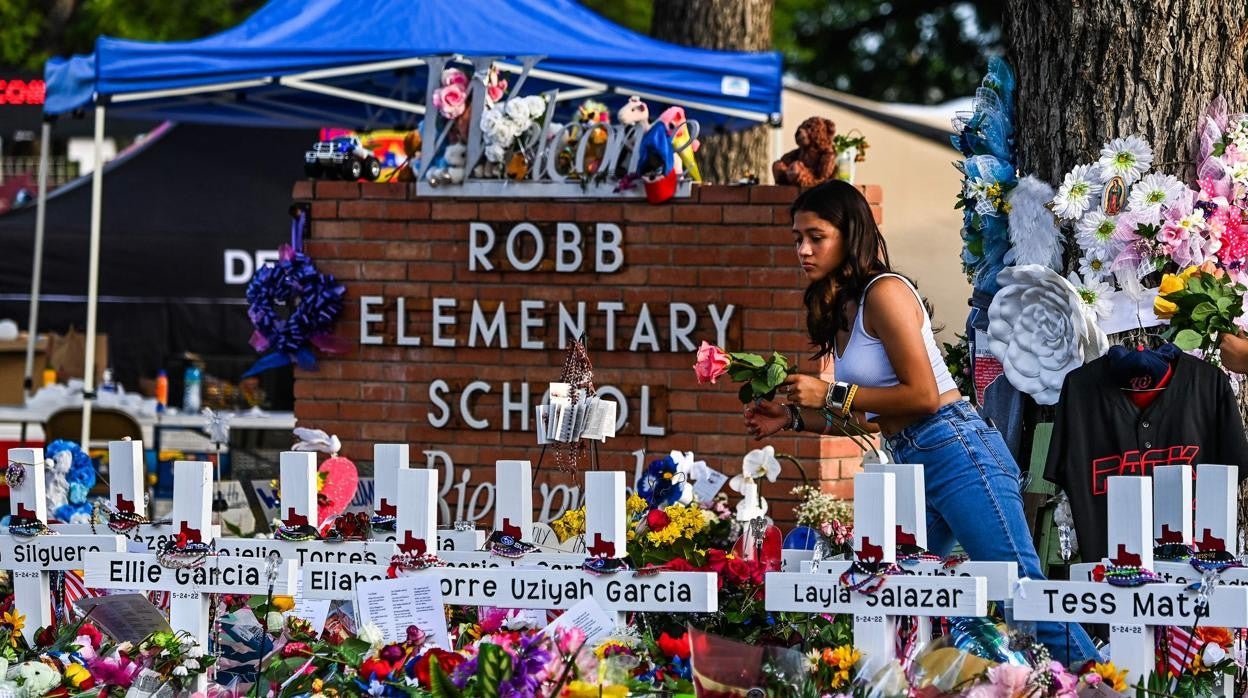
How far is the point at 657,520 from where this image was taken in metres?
4.98

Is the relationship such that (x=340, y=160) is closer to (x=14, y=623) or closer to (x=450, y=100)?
(x=450, y=100)

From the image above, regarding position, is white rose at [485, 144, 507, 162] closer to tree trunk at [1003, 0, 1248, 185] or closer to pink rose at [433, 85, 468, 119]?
pink rose at [433, 85, 468, 119]

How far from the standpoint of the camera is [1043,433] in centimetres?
496

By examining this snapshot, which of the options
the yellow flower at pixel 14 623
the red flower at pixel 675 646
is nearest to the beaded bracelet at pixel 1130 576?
the red flower at pixel 675 646

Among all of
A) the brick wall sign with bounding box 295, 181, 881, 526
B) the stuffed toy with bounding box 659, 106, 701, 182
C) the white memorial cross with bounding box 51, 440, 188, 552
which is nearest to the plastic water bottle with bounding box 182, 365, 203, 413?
the brick wall sign with bounding box 295, 181, 881, 526

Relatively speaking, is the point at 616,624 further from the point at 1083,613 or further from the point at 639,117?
the point at 639,117

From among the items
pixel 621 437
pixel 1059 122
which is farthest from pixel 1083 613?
pixel 621 437

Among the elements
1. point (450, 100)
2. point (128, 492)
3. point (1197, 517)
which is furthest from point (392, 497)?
point (450, 100)

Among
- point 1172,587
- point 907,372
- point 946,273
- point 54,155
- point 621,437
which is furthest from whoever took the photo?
point 54,155

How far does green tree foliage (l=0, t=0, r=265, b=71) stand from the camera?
1859 centimetres

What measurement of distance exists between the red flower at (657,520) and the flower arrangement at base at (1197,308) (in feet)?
5.10

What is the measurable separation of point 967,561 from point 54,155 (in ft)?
56.9

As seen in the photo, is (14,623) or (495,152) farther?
(495,152)

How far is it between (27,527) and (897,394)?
80.3 inches
